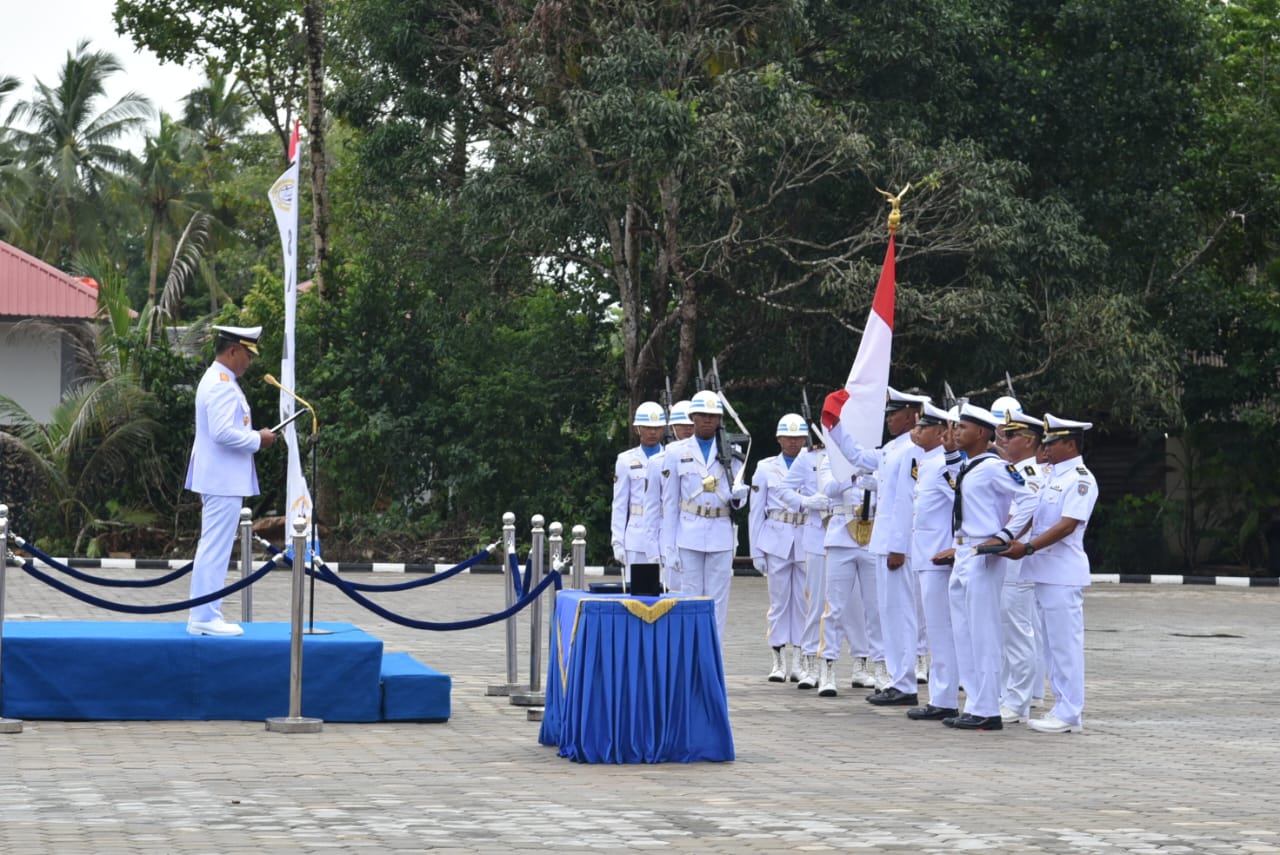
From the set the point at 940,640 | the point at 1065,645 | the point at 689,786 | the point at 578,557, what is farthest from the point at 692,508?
the point at 689,786

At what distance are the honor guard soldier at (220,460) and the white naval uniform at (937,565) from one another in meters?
4.44

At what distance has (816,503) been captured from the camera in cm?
1398

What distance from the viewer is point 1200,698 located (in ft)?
45.0

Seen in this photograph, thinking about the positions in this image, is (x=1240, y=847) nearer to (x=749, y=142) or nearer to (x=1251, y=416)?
(x=749, y=142)

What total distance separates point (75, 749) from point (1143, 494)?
88.3 ft

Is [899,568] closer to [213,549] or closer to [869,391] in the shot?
[869,391]

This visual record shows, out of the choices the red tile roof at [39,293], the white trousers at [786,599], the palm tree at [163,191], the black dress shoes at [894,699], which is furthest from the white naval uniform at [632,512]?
the palm tree at [163,191]

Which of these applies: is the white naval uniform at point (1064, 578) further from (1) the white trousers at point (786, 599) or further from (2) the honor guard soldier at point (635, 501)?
(2) the honor guard soldier at point (635, 501)

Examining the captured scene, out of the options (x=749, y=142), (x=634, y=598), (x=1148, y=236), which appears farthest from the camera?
(x=1148, y=236)

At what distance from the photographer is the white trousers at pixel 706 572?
45.3 feet

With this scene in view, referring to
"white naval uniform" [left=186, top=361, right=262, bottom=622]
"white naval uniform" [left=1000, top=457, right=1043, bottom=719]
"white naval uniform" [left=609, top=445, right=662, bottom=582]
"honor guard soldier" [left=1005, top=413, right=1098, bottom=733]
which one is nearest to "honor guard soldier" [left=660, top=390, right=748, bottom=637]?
"white naval uniform" [left=609, top=445, right=662, bottom=582]

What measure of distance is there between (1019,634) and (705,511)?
109 inches

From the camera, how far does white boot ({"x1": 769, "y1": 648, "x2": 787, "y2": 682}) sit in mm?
14500

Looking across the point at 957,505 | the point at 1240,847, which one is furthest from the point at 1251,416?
the point at 1240,847
